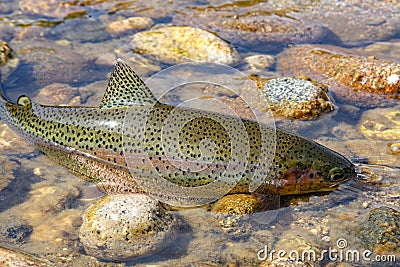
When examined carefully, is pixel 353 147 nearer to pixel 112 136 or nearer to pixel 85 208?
pixel 112 136

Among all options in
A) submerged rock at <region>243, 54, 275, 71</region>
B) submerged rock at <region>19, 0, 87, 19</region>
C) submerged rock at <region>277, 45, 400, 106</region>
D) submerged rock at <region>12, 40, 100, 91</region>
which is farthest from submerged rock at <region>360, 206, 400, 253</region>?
submerged rock at <region>19, 0, 87, 19</region>

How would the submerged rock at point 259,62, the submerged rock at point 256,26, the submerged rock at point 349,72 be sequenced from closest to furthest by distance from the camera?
1. the submerged rock at point 349,72
2. the submerged rock at point 259,62
3. the submerged rock at point 256,26

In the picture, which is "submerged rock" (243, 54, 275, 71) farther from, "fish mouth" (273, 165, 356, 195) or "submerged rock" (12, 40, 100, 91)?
"fish mouth" (273, 165, 356, 195)

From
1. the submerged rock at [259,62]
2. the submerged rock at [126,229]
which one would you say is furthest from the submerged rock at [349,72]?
the submerged rock at [126,229]

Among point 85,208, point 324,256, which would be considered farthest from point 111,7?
point 324,256

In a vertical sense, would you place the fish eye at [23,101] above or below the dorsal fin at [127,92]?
below

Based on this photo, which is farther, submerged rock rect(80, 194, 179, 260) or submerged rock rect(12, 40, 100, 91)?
submerged rock rect(12, 40, 100, 91)

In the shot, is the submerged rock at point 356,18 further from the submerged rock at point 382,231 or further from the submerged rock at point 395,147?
the submerged rock at point 382,231

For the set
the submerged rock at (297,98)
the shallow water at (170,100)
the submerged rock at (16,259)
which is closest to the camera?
the submerged rock at (16,259)
